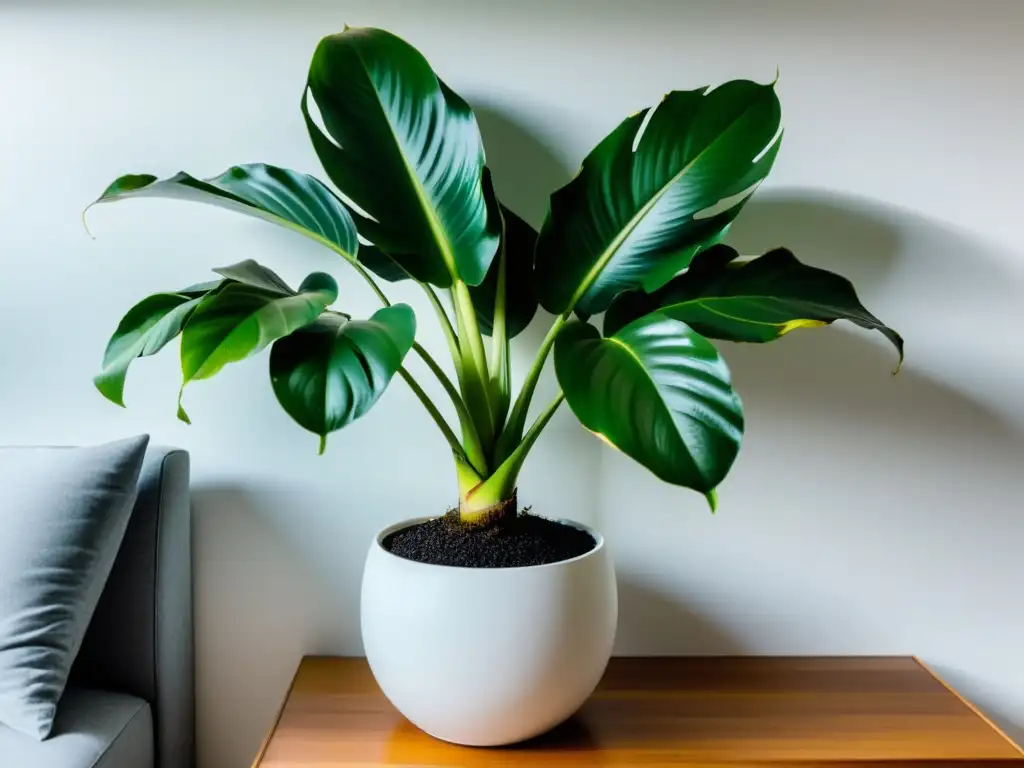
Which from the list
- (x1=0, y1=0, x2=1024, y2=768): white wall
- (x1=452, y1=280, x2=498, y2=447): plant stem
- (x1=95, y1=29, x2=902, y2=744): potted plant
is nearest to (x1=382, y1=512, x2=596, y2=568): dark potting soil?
(x1=95, y1=29, x2=902, y2=744): potted plant

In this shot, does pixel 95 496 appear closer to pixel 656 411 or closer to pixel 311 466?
pixel 311 466

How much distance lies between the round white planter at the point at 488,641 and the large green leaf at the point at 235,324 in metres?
0.36

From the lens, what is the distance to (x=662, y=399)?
0.80 m

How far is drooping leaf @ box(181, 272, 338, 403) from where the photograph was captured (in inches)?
30.9

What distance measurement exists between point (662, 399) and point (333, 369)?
0.30 m

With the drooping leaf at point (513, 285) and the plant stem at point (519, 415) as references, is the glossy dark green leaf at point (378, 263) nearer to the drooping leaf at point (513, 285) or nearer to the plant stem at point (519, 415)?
the drooping leaf at point (513, 285)

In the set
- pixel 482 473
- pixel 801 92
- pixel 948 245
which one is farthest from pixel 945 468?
pixel 482 473

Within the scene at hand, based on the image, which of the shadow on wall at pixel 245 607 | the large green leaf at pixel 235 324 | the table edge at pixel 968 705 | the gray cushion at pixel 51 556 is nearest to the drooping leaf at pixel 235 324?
the large green leaf at pixel 235 324

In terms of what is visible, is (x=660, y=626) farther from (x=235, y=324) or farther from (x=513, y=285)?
(x=235, y=324)

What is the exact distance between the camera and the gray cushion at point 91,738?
1.04m

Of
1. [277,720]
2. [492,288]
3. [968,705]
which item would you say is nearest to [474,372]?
[492,288]

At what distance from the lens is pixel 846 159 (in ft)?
4.42

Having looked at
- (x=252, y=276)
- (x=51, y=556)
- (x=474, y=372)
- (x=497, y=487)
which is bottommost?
(x=51, y=556)

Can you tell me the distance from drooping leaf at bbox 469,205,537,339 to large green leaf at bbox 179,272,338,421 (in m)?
0.36
